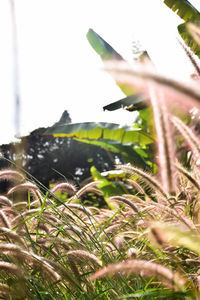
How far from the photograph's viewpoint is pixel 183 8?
17.2 ft

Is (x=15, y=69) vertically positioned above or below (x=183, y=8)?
below

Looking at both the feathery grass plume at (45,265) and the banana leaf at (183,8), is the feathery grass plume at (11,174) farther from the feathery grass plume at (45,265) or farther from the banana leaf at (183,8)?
the banana leaf at (183,8)

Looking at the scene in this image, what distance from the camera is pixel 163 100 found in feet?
1.89

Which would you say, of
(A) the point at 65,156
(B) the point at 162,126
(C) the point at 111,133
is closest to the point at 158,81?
(B) the point at 162,126

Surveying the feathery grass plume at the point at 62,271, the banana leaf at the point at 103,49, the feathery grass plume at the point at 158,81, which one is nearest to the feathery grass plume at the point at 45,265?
the feathery grass plume at the point at 62,271

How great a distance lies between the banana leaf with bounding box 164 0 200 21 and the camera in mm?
5176

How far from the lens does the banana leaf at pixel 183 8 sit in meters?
5.18

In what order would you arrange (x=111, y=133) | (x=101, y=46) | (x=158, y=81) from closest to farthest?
(x=158, y=81)
(x=111, y=133)
(x=101, y=46)

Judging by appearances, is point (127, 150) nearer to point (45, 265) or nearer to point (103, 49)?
point (103, 49)

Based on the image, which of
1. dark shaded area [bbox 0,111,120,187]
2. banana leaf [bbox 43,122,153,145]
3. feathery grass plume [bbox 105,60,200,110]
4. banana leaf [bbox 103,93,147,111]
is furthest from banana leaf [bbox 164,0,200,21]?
dark shaded area [bbox 0,111,120,187]

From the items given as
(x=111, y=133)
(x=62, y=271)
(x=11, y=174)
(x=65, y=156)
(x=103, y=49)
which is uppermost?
(x=103, y=49)

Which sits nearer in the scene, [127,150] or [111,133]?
[111,133]

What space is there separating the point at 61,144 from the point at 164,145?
44.4 ft

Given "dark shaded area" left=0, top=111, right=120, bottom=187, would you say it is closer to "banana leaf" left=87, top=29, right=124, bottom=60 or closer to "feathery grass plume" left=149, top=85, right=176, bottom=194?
"banana leaf" left=87, top=29, right=124, bottom=60
